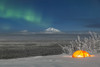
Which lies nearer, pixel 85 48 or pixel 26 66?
pixel 26 66

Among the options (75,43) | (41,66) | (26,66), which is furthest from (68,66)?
(75,43)

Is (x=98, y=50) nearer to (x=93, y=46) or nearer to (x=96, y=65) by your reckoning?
(x=93, y=46)

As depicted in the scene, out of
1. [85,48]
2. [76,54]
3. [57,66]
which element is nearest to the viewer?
[57,66]

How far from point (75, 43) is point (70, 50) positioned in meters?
1.63

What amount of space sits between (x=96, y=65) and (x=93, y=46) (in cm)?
1019

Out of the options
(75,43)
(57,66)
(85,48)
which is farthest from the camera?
(75,43)

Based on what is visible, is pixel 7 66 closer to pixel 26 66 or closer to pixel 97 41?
pixel 26 66

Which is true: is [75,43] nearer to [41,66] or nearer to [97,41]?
[97,41]

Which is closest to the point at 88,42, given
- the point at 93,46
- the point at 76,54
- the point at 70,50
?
the point at 93,46

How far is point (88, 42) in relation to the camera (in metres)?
18.5

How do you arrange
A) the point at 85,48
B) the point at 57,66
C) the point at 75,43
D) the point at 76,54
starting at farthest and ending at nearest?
the point at 75,43
the point at 85,48
the point at 76,54
the point at 57,66

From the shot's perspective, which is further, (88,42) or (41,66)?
(88,42)

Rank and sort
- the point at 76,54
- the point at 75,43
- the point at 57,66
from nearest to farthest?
the point at 57,66 < the point at 76,54 < the point at 75,43

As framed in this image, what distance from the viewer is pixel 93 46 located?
18141 mm
